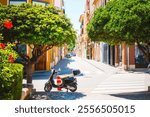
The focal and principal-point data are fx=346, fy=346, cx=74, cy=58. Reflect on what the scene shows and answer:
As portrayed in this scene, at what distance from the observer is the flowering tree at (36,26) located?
→ 40.2 ft

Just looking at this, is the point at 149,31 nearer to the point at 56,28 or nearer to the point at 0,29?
the point at 56,28

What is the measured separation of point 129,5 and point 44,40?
3169 mm

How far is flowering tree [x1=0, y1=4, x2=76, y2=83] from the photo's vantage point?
12.3m

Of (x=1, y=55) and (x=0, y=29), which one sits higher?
(x=0, y=29)

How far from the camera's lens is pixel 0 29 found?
41.2 feet

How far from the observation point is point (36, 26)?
12.4 m

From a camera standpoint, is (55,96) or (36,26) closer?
(36,26)

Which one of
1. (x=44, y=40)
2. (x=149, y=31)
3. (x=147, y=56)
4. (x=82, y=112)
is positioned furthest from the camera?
(x=147, y=56)

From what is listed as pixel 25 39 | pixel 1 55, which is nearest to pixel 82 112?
pixel 1 55

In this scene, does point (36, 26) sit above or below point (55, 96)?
above

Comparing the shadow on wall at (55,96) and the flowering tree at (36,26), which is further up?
the flowering tree at (36,26)

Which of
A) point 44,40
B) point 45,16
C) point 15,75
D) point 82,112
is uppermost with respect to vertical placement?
point 45,16

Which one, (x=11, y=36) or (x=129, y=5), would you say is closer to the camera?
(x=129, y=5)

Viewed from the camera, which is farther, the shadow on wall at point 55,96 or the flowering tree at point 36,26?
the shadow on wall at point 55,96
